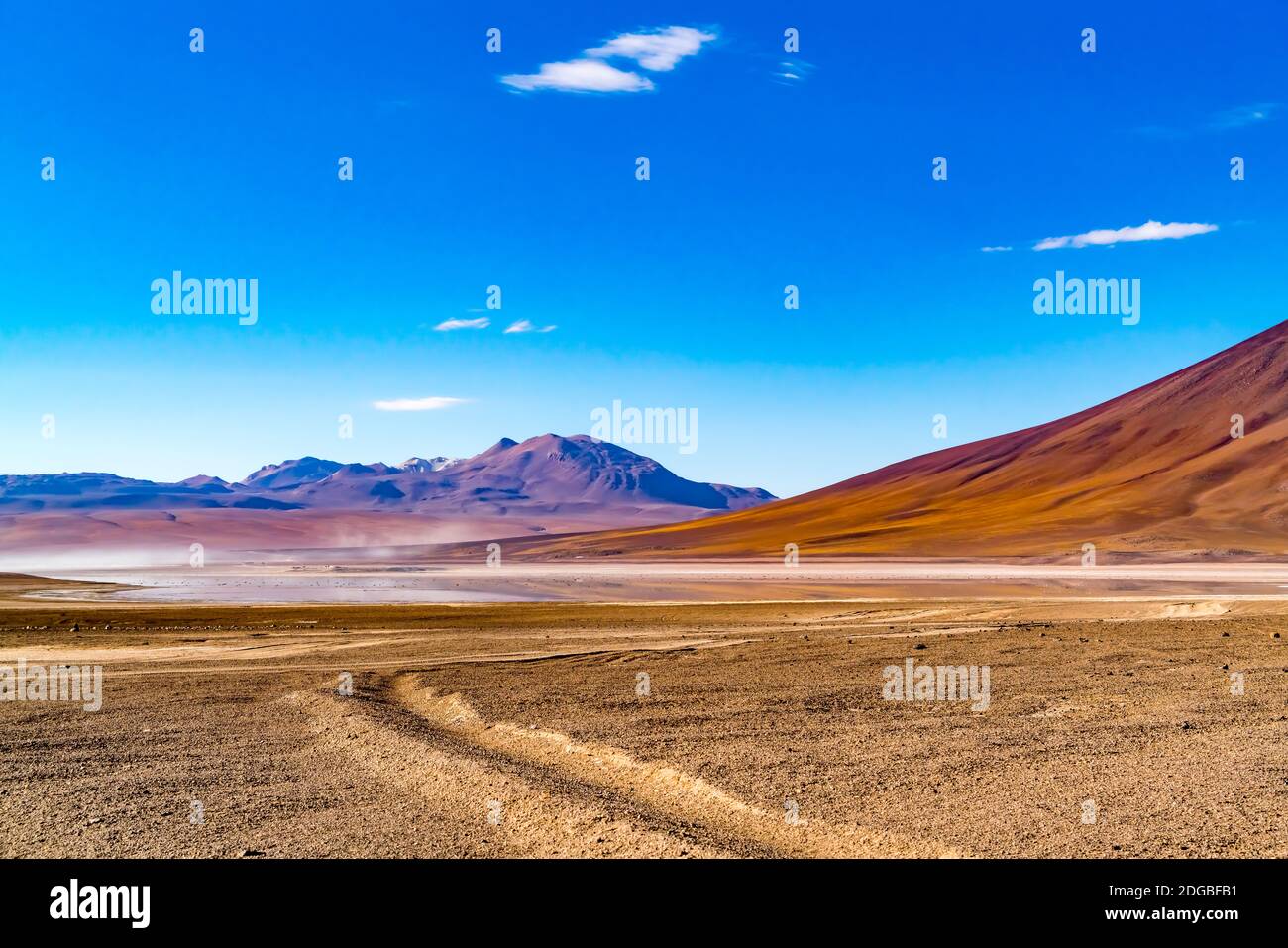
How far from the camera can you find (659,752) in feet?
39.3

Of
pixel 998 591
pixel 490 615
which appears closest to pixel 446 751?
pixel 490 615

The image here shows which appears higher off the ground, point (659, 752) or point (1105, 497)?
point (1105, 497)

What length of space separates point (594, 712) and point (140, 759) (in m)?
5.81

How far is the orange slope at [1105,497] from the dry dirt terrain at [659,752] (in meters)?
81.6

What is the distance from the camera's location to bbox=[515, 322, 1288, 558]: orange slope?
106 meters

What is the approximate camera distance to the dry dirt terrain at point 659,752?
8.79 m

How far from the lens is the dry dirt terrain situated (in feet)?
28.8

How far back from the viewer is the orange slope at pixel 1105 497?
347 ft

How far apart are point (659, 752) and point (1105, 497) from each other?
438 feet

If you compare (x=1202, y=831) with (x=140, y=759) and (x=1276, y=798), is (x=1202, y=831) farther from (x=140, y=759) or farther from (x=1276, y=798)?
(x=140, y=759)

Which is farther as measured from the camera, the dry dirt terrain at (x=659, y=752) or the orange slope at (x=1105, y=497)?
the orange slope at (x=1105, y=497)

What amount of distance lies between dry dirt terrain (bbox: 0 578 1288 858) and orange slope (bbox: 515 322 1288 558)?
81.6 metres

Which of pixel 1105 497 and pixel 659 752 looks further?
pixel 1105 497

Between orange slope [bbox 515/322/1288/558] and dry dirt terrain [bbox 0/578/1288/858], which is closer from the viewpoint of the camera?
dry dirt terrain [bbox 0/578/1288/858]
